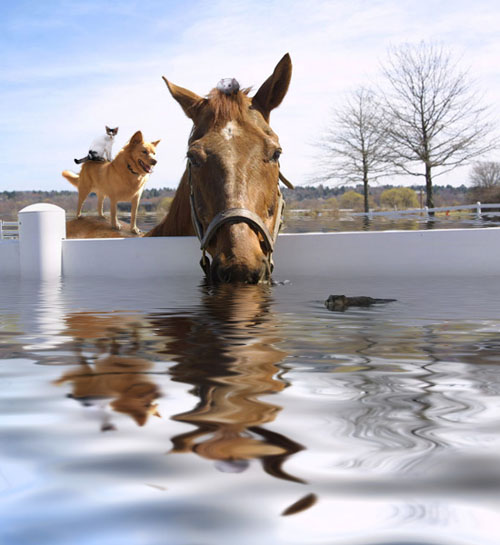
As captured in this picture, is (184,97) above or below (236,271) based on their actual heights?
above

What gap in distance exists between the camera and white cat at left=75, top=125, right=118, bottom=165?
11375 millimetres

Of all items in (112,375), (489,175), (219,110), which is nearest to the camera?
(112,375)

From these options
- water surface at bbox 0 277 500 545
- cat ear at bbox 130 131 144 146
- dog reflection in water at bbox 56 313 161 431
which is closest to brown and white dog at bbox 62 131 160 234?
cat ear at bbox 130 131 144 146

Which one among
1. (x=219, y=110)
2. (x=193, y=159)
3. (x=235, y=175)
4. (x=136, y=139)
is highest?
(x=136, y=139)

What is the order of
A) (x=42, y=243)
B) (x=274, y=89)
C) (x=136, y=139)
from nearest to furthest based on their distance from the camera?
1. (x=274, y=89)
2. (x=42, y=243)
3. (x=136, y=139)

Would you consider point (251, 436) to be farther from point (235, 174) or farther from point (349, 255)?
point (349, 255)

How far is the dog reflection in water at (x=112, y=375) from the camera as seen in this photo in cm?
218

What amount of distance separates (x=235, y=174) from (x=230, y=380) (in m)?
3.85

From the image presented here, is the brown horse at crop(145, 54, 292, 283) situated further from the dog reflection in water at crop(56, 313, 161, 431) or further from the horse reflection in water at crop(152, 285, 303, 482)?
the dog reflection in water at crop(56, 313, 161, 431)

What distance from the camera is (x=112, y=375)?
2709 mm

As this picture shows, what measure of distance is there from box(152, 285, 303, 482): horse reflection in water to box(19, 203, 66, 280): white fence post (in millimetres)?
5672

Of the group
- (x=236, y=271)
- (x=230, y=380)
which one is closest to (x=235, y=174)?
(x=236, y=271)

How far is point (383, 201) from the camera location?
4606cm

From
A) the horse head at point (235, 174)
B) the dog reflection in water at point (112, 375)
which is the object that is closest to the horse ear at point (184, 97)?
the horse head at point (235, 174)
